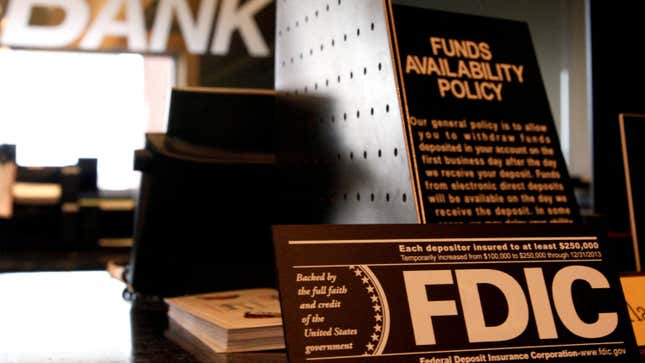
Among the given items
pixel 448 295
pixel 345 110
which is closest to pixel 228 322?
pixel 448 295

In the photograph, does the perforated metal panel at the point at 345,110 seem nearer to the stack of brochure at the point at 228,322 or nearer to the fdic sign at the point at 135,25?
the stack of brochure at the point at 228,322

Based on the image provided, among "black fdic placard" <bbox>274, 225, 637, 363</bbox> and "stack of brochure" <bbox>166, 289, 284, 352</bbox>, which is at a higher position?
"black fdic placard" <bbox>274, 225, 637, 363</bbox>

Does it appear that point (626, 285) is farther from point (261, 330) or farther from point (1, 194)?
point (1, 194)

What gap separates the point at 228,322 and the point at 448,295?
0.29 metres

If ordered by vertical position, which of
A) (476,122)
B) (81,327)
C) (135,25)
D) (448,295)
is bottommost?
(81,327)

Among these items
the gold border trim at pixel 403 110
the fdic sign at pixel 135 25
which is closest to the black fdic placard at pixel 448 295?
the gold border trim at pixel 403 110

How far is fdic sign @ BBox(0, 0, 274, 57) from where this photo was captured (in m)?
6.21

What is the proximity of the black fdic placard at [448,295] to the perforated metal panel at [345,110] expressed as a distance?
218 mm

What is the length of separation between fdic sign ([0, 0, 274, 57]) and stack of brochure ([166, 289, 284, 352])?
5.51 meters

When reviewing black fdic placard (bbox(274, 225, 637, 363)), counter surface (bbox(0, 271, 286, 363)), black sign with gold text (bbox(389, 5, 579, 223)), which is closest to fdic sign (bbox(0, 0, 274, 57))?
counter surface (bbox(0, 271, 286, 363))

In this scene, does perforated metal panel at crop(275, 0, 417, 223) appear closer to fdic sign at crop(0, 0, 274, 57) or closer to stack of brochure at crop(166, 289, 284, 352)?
stack of brochure at crop(166, 289, 284, 352)

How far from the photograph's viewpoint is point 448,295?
74 cm

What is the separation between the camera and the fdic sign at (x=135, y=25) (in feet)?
20.4

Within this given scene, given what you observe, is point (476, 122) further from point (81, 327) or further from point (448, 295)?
point (81, 327)
